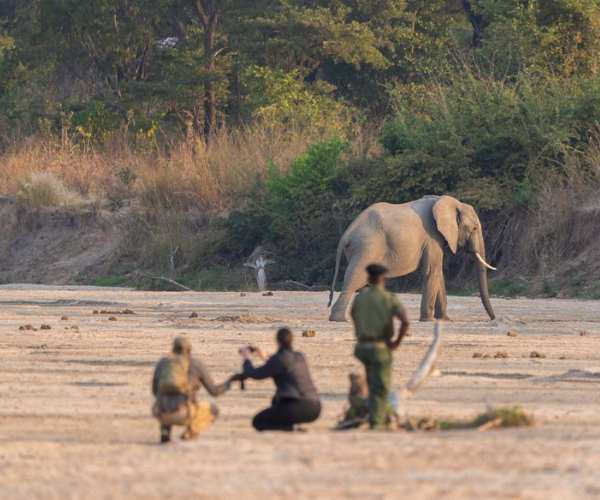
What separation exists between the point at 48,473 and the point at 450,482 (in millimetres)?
2245

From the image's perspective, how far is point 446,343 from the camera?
62.7ft

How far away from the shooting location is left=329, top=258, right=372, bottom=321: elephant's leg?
74.9ft

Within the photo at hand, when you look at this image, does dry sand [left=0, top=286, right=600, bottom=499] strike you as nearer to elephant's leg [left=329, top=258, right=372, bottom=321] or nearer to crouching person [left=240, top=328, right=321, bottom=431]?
crouching person [left=240, top=328, right=321, bottom=431]

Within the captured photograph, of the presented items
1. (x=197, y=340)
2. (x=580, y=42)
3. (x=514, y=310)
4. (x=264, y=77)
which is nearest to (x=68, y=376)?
(x=197, y=340)

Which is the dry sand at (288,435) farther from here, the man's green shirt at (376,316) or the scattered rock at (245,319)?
the man's green shirt at (376,316)

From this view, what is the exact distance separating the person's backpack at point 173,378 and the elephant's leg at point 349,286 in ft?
39.8

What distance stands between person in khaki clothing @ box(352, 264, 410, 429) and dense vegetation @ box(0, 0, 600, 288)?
64.2ft

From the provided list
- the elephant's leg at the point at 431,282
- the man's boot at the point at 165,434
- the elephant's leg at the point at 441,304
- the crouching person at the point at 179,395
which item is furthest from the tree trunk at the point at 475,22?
the man's boot at the point at 165,434

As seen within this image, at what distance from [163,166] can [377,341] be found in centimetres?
2960

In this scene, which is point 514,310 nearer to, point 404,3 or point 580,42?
point 580,42

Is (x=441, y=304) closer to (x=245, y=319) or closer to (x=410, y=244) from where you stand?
(x=410, y=244)

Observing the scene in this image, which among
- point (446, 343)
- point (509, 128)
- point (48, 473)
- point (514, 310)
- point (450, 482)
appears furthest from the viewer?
point (509, 128)

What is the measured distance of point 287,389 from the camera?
11117 mm

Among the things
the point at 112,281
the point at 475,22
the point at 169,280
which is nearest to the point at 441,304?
the point at 169,280
